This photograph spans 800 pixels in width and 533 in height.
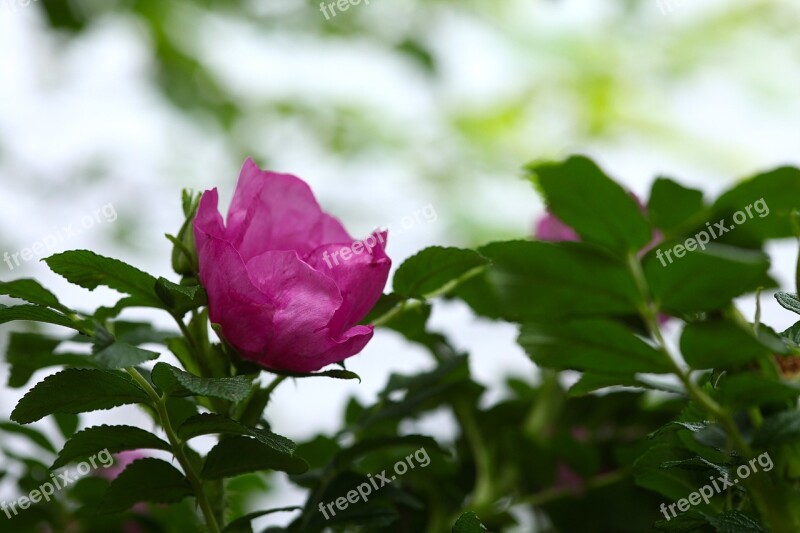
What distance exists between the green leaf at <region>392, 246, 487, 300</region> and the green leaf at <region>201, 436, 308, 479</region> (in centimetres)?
10

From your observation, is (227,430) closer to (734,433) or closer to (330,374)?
(330,374)

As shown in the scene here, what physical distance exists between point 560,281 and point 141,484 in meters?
0.19

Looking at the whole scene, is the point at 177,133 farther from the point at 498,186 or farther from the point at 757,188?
the point at 757,188

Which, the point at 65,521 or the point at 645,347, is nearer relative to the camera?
the point at 645,347

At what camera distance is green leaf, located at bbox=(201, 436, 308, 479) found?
1.11 feet

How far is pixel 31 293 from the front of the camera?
0.35 meters

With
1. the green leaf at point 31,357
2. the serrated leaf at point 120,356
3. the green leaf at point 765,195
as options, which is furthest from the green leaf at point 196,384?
the green leaf at point 765,195

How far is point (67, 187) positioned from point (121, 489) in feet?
4.60

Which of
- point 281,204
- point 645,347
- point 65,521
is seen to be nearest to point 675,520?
point 645,347

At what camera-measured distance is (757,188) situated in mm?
393
